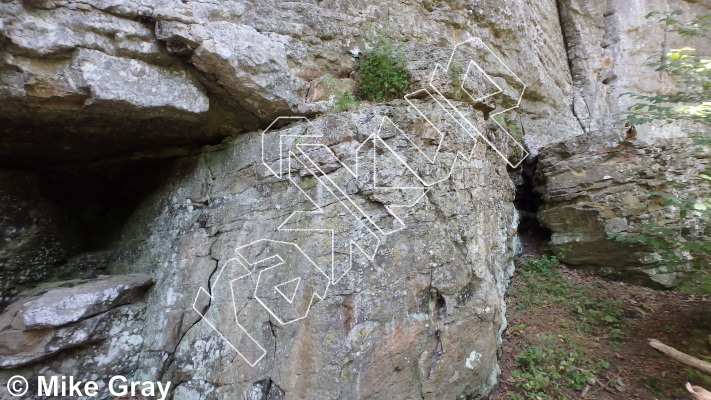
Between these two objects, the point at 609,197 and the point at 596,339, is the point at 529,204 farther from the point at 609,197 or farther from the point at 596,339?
the point at 596,339

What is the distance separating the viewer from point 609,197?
14.7 ft

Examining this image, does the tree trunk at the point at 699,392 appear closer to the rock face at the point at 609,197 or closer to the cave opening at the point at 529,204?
the rock face at the point at 609,197

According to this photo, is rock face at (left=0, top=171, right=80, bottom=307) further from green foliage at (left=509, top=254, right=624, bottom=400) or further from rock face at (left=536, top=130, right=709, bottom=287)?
rock face at (left=536, top=130, right=709, bottom=287)

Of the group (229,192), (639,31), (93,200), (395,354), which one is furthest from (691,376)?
(639,31)

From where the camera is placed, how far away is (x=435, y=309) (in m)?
2.69

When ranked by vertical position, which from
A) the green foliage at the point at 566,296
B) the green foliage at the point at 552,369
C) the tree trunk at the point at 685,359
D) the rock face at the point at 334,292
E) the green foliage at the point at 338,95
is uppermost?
the green foliage at the point at 338,95

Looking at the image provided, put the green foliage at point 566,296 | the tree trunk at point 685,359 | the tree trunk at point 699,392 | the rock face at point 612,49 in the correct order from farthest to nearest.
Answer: the rock face at point 612,49 → the green foliage at point 566,296 → the tree trunk at point 685,359 → the tree trunk at point 699,392

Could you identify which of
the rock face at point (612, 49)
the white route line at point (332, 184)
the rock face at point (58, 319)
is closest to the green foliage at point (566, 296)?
the white route line at point (332, 184)

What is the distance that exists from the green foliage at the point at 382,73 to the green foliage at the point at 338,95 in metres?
0.19

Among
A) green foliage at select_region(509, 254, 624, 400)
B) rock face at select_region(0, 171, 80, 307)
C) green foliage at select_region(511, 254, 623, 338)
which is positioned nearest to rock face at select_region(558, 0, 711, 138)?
green foliage at select_region(511, 254, 623, 338)

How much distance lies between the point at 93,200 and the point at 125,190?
0.59 m

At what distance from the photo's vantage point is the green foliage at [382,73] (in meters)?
3.30

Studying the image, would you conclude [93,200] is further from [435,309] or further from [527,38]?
[527,38]

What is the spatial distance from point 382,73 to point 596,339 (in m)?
3.31
